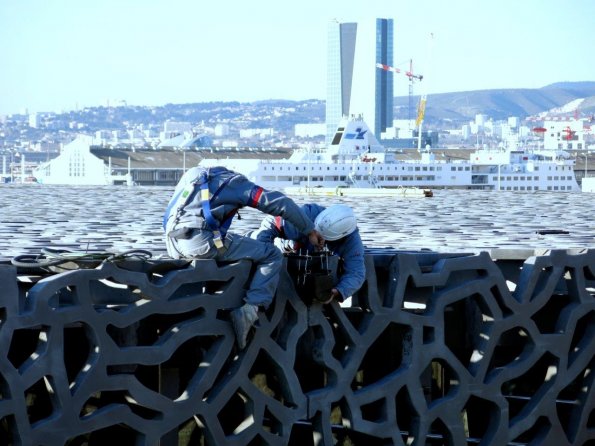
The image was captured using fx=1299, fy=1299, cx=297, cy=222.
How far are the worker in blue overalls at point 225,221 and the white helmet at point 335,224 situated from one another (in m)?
0.21

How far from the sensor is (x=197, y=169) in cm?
882

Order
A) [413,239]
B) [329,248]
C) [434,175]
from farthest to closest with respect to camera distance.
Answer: [434,175]
[413,239]
[329,248]

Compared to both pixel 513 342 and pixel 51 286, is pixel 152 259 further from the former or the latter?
pixel 513 342

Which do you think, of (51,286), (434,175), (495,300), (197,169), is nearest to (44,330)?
(51,286)

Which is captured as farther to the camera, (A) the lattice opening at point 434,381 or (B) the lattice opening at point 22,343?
(A) the lattice opening at point 434,381

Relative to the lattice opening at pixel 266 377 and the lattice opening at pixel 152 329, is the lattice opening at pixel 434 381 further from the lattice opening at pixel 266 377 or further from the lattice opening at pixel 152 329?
the lattice opening at pixel 152 329

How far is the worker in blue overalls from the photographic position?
8750 millimetres

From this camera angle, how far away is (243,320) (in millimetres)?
8875

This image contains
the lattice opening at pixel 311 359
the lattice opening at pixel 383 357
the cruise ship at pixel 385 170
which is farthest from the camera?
the cruise ship at pixel 385 170

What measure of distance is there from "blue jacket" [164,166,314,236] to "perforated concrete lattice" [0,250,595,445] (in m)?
0.33

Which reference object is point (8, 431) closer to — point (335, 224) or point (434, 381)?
point (335, 224)

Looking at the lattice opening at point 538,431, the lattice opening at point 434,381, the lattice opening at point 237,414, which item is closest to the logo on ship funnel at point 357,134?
the lattice opening at point 434,381

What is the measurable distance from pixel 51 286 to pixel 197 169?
1434 millimetres

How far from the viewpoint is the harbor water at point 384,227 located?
43.3 ft
